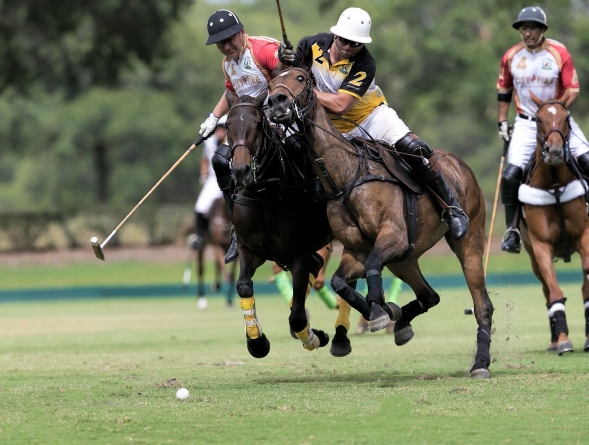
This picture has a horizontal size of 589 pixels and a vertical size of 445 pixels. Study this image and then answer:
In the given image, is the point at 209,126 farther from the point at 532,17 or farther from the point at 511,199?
the point at 532,17

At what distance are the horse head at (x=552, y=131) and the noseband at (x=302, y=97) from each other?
2767 mm

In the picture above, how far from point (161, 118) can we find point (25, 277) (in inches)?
748

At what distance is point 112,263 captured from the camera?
91.0 ft

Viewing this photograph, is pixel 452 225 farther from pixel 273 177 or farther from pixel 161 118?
pixel 161 118

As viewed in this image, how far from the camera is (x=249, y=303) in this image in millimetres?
8453

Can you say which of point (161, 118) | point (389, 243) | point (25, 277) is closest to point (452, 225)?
point (389, 243)

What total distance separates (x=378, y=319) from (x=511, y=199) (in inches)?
140

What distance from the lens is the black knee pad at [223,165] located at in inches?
348

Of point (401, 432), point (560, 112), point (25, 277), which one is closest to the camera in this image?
point (401, 432)

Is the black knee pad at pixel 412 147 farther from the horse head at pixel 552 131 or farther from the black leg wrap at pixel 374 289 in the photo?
the horse head at pixel 552 131

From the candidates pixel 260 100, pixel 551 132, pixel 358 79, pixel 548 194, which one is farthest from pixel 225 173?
pixel 548 194

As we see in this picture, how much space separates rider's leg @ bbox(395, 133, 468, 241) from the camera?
331 inches

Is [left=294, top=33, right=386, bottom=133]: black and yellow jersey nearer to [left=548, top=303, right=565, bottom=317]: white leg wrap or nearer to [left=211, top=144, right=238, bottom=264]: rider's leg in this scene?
[left=211, top=144, right=238, bottom=264]: rider's leg

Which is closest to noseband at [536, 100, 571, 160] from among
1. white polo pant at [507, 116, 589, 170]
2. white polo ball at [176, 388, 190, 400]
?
white polo pant at [507, 116, 589, 170]
